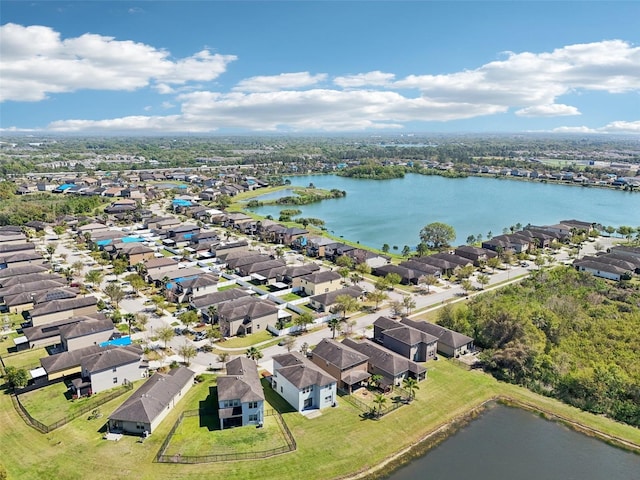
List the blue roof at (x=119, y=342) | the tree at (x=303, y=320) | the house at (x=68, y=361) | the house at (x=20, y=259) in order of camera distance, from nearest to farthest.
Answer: the house at (x=68, y=361) < the blue roof at (x=119, y=342) < the tree at (x=303, y=320) < the house at (x=20, y=259)

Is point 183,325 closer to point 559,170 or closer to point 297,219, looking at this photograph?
point 297,219

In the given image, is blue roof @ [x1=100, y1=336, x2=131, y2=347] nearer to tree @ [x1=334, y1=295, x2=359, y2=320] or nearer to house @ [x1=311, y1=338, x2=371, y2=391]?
house @ [x1=311, y1=338, x2=371, y2=391]

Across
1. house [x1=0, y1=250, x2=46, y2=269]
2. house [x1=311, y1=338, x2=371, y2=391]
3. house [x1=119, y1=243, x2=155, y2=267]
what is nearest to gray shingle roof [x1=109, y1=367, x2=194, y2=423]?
house [x1=311, y1=338, x2=371, y2=391]

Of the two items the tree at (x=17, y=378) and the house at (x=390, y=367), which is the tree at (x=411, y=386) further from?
the tree at (x=17, y=378)

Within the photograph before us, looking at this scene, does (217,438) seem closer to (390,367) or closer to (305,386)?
(305,386)

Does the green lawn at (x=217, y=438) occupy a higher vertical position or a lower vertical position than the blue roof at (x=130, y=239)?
lower

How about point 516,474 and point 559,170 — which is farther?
point 559,170

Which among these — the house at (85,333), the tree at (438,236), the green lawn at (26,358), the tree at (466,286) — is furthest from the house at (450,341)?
the tree at (438,236)

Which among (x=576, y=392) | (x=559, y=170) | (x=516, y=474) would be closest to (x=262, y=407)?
(x=516, y=474)

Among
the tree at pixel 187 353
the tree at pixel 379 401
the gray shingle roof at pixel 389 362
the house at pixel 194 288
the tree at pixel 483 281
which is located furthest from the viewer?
the tree at pixel 483 281
